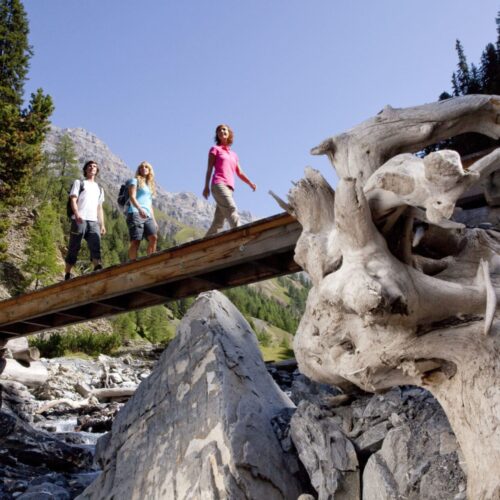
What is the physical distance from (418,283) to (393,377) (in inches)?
22.4

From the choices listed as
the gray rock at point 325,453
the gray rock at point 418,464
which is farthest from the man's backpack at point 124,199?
the gray rock at point 418,464

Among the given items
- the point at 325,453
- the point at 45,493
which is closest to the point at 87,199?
the point at 45,493

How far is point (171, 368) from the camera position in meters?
4.40

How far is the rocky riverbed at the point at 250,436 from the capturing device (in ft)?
10.3

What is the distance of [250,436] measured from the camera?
12.0 ft

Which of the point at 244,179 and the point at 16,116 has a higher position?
the point at 16,116

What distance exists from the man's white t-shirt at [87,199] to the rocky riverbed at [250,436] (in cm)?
390

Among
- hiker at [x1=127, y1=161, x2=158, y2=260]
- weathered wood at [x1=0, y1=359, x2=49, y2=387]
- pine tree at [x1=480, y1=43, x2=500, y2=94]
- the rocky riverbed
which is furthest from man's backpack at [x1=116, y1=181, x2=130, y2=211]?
pine tree at [x1=480, y1=43, x2=500, y2=94]

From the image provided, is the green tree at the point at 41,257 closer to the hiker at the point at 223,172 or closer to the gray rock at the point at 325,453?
the hiker at the point at 223,172

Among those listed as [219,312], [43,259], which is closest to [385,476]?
[219,312]

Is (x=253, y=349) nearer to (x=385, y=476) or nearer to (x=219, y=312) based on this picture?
(x=219, y=312)

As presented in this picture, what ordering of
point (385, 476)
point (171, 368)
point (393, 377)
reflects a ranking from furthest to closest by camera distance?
point (171, 368)
point (385, 476)
point (393, 377)

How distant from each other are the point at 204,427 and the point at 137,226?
453cm

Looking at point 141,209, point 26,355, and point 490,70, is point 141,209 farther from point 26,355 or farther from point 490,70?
point 490,70
